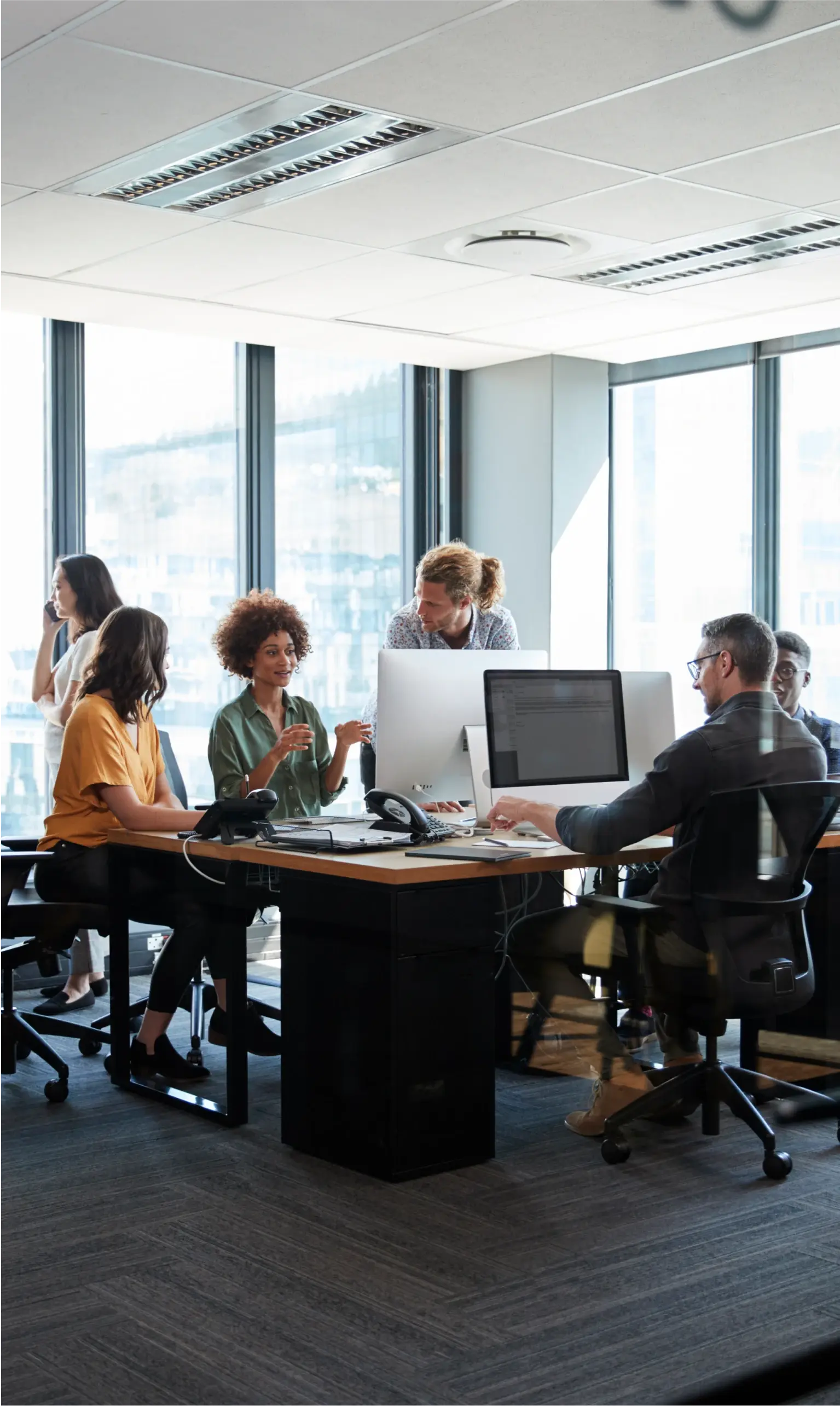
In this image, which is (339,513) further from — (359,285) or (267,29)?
(267,29)

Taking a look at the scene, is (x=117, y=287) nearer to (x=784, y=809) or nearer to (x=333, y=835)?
(x=333, y=835)

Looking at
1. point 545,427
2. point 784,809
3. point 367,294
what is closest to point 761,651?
point 784,809

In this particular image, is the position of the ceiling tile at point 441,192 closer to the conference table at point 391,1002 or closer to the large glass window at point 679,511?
the conference table at point 391,1002

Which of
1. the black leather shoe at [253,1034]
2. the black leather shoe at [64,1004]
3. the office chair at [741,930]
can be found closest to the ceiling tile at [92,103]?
the office chair at [741,930]

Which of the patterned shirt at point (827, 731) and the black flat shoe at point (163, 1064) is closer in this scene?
the black flat shoe at point (163, 1064)

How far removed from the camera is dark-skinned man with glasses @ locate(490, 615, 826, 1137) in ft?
9.25

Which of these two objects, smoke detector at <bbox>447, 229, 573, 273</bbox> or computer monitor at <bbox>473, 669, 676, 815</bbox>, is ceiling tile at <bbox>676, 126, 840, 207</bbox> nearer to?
smoke detector at <bbox>447, 229, 573, 273</bbox>

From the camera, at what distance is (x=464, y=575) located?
156 inches

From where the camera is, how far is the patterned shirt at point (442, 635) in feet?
13.1

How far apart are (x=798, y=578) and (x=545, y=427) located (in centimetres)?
124

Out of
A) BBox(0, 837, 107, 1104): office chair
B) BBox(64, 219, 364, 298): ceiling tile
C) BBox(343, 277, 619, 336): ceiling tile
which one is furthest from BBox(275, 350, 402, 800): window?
BBox(0, 837, 107, 1104): office chair

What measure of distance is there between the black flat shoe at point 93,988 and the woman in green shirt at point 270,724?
4.05 feet

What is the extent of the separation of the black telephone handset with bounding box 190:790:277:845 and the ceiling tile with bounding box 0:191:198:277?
1.70 m

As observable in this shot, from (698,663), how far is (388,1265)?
1440 millimetres
